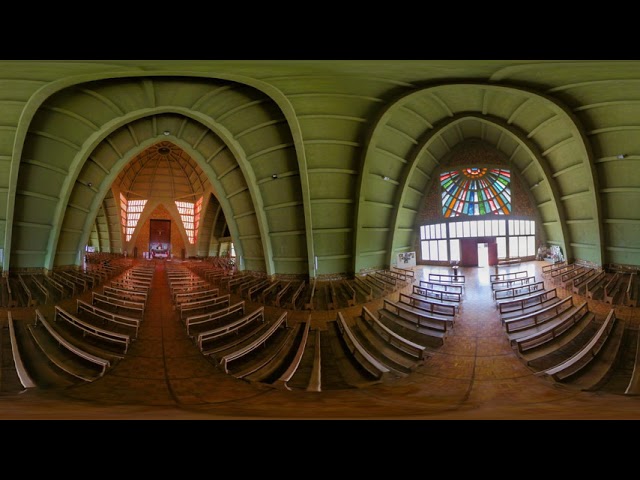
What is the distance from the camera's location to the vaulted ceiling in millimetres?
1322

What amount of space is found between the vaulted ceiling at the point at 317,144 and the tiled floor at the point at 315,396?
509mm

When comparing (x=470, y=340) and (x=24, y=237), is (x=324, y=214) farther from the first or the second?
(x=24, y=237)

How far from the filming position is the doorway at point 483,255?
146 cm

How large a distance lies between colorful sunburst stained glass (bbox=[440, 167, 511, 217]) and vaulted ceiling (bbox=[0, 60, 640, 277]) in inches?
4.9

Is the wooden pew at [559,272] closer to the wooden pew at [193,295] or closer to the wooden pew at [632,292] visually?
the wooden pew at [632,292]

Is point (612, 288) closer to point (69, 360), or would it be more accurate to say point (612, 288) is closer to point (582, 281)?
point (582, 281)

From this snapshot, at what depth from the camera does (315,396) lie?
1.01 meters

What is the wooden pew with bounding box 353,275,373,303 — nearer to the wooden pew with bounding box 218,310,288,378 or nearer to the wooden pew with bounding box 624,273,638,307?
the wooden pew with bounding box 218,310,288,378

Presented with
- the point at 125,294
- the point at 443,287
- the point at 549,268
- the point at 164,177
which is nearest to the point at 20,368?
the point at 125,294

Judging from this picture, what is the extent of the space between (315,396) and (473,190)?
4.72 feet

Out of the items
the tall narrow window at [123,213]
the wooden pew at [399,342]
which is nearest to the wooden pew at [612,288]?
the wooden pew at [399,342]

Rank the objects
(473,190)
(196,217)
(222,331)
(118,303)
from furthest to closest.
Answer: (196,217)
(473,190)
(118,303)
(222,331)

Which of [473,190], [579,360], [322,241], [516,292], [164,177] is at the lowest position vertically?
[579,360]

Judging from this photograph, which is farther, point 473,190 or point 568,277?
point 473,190
